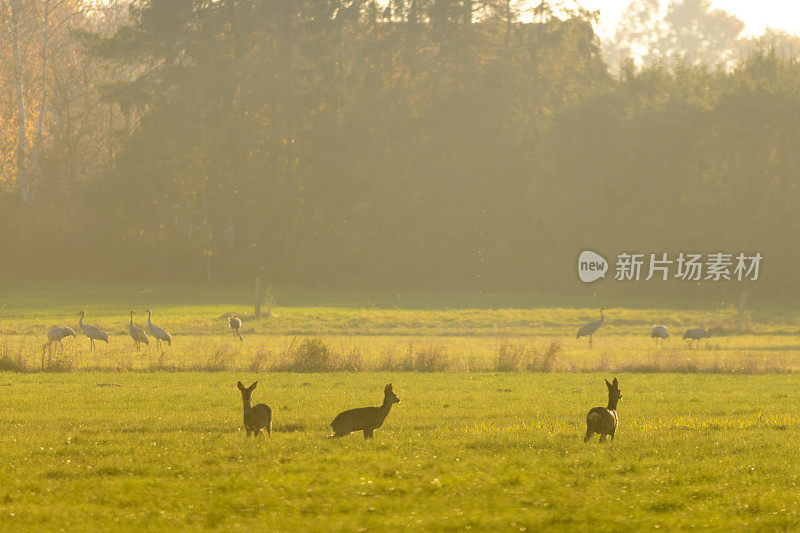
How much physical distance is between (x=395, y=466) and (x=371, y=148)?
71152 millimetres

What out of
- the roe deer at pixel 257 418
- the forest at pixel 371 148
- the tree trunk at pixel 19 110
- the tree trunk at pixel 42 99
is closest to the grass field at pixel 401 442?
the roe deer at pixel 257 418

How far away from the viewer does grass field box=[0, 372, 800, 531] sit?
14.6 meters

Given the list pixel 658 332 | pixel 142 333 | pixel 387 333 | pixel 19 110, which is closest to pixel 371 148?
pixel 19 110

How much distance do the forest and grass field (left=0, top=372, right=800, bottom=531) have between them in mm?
56546

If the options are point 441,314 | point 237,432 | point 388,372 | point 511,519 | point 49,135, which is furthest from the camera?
point 49,135

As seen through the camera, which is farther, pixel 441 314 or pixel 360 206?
pixel 360 206

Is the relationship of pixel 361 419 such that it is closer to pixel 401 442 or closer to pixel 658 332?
pixel 401 442

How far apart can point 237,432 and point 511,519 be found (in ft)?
26.7

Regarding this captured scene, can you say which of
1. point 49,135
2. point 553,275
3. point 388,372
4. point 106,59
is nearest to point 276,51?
point 106,59

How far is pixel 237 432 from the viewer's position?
21.2 meters

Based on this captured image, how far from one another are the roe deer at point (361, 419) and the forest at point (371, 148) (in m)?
64.1

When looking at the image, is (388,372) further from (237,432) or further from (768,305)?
(768,305)

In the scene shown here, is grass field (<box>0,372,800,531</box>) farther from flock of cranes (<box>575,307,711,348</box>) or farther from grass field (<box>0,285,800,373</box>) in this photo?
flock of cranes (<box>575,307,711,348</box>)

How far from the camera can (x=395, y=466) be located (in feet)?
57.2
